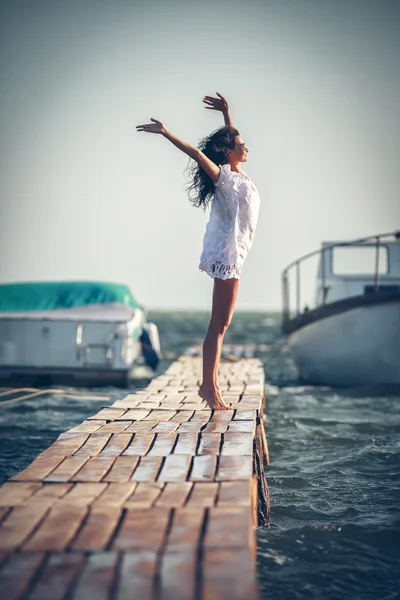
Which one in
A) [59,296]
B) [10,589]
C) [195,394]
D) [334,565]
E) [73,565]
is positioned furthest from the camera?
[59,296]

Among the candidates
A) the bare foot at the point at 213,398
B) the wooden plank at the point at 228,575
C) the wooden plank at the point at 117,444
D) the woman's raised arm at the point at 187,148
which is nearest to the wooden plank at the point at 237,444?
the wooden plank at the point at 117,444

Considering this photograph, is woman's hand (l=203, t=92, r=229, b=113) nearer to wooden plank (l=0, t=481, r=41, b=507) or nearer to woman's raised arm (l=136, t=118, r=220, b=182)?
woman's raised arm (l=136, t=118, r=220, b=182)

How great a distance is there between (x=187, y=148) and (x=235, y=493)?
261 cm

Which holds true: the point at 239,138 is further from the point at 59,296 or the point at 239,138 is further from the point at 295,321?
the point at 59,296

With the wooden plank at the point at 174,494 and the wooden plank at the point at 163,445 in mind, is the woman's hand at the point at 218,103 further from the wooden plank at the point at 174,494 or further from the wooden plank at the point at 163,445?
the wooden plank at the point at 174,494

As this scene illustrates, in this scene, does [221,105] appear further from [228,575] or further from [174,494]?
[228,575]

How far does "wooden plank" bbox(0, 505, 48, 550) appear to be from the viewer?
276 centimetres

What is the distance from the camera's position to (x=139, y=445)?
14.8 ft

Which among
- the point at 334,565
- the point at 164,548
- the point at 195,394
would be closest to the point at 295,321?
the point at 195,394

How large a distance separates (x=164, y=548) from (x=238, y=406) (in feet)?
11.5

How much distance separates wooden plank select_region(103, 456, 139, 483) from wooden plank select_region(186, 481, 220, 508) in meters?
0.43

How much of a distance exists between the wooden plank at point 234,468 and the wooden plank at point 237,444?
0.12 m

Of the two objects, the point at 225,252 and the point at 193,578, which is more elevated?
the point at 225,252

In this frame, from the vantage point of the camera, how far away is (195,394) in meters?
7.19
